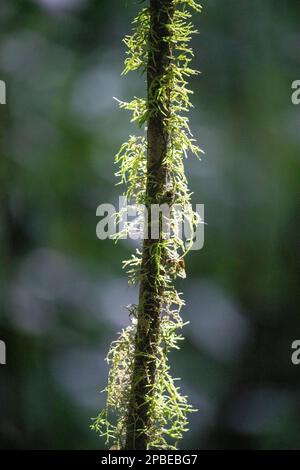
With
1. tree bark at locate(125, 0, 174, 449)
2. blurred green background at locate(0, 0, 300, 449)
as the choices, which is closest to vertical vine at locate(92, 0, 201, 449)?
tree bark at locate(125, 0, 174, 449)

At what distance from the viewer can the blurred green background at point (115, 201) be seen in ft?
3.93

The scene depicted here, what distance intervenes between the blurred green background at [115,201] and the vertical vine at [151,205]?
2.41 ft

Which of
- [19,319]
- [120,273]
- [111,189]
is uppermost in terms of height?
[111,189]

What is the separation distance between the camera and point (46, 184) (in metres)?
1.22

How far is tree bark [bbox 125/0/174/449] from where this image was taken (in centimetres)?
40

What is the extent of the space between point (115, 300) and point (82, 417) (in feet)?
0.91

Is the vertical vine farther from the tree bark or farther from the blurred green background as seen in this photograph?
the blurred green background

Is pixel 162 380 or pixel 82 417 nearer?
pixel 162 380

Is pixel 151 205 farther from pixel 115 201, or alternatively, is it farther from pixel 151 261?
pixel 115 201

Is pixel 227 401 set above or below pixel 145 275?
below

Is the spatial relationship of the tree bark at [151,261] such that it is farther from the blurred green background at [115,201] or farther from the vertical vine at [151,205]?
the blurred green background at [115,201]

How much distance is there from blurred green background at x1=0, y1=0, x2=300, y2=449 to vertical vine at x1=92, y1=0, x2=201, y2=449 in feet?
2.41

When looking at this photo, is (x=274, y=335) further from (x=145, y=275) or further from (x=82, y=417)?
Answer: (x=145, y=275)

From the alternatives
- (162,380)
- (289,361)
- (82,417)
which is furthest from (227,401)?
(162,380)
